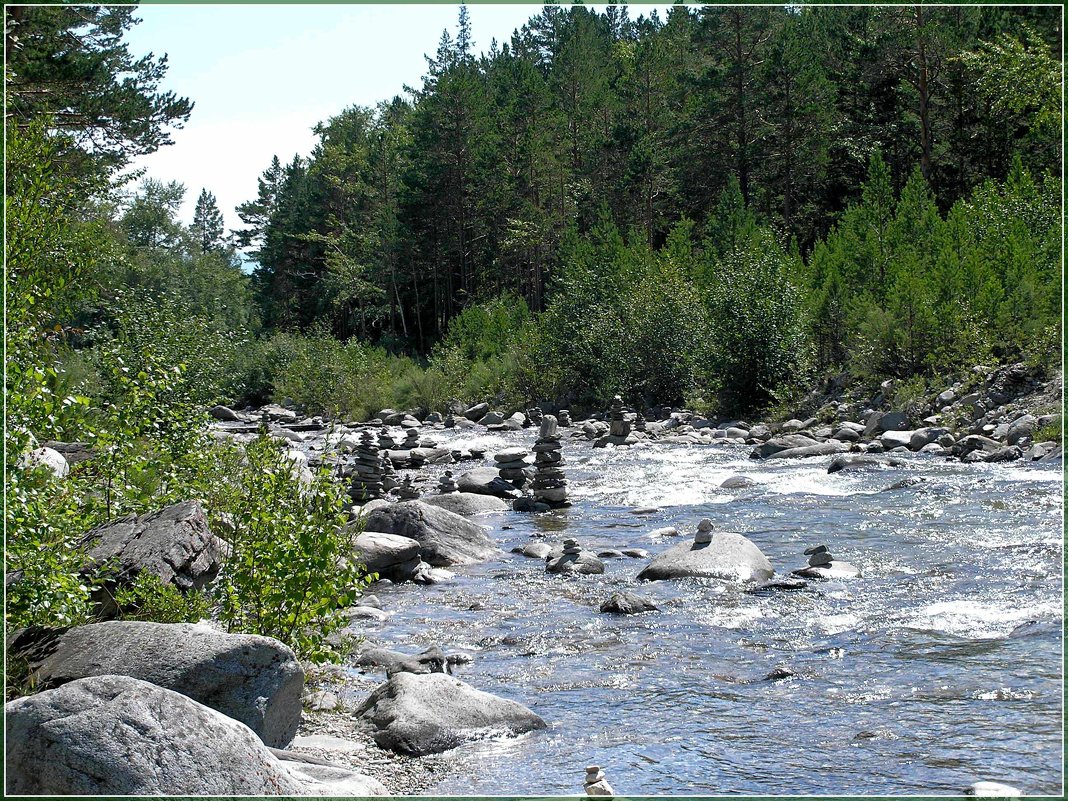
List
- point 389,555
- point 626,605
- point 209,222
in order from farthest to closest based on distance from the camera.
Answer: point 209,222 → point 389,555 → point 626,605

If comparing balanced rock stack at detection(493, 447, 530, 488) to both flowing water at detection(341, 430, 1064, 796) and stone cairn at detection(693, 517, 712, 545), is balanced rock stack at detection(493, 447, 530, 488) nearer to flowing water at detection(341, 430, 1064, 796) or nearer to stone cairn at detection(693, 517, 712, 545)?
flowing water at detection(341, 430, 1064, 796)

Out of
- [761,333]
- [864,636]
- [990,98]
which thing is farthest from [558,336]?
[864,636]

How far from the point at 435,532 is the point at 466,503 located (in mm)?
3722

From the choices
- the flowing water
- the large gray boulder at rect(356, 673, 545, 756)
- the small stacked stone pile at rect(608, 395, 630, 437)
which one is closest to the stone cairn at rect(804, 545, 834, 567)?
the flowing water

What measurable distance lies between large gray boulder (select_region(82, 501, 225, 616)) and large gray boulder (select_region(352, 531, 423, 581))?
3.95 meters

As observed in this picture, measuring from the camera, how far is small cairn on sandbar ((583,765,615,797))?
5.51 metres

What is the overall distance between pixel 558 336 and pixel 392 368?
40.9 ft

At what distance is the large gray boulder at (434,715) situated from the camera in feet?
21.4

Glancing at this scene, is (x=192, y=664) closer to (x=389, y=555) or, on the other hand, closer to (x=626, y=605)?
(x=626, y=605)

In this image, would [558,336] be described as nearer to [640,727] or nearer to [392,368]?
[392,368]

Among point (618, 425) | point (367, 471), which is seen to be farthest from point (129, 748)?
point (618, 425)

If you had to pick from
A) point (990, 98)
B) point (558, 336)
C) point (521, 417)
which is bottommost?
point (521, 417)

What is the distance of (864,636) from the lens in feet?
28.6

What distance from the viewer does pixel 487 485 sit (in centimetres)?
1861
